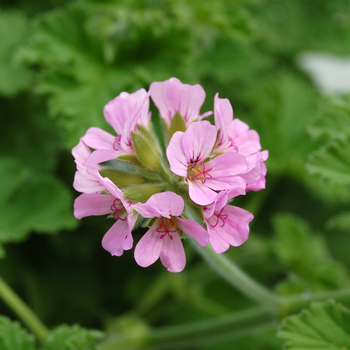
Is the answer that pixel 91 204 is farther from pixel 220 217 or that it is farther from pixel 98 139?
pixel 220 217

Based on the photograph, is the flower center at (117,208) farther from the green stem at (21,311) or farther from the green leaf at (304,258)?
the green leaf at (304,258)

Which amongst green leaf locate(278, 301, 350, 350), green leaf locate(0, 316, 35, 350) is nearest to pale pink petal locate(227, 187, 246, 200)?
green leaf locate(278, 301, 350, 350)

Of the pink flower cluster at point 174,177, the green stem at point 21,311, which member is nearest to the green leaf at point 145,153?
the pink flower cluster at point 174,177

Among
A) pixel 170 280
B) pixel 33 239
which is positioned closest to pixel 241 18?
pixel 170 280

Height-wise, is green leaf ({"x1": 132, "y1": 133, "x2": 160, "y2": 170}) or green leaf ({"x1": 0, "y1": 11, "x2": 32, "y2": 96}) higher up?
green leaf ({"x1": 0, "y1": 11, "x2": 32, "y2": 96})

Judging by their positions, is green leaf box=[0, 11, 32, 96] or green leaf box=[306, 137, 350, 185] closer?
green leaf box=[306, 137, 350, 185]

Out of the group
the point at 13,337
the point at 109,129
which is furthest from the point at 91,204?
the point at 109,129

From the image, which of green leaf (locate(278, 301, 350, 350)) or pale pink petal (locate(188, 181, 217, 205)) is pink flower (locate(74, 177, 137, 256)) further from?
green leaf (locate(278, 301, 350, 350))

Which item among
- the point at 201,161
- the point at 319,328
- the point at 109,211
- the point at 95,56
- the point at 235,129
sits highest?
the point at 95,56
